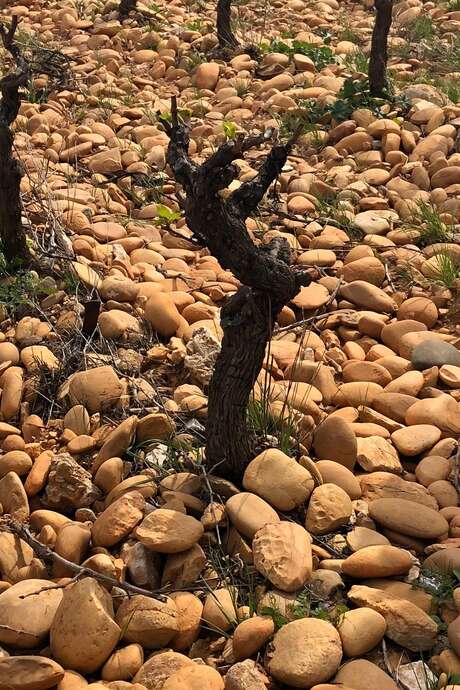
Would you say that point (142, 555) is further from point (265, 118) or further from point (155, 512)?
point (265, 118)

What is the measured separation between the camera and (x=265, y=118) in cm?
495

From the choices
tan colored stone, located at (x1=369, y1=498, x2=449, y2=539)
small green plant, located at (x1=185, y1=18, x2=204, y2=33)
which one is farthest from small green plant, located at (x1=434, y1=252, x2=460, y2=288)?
small green plant, located at (x1=185, y1=18, x2=204, y2=33)

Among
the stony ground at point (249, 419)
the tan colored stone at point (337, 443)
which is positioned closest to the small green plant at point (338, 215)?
the stony ground at point (249, 419)

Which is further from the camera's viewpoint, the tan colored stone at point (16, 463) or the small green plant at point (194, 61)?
the small green plant at point (194, 61)

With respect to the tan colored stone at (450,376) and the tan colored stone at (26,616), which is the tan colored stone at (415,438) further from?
the tan colored stone at (26,616)

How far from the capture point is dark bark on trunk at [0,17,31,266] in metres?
3.14

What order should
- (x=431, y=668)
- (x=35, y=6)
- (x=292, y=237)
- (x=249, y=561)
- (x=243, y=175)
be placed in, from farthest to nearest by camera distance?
(x=35, y=6) → (x=243, y=175) → (x=292, y=237) → (x=249, y=561) → (x=431, y=668)

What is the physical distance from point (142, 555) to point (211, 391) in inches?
18.7

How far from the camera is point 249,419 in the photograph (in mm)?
2488

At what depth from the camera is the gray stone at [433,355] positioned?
2.94 meters

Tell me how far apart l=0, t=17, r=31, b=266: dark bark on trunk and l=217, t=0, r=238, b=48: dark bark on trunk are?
2832mm

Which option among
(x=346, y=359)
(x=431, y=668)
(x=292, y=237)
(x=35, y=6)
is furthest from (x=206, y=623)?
(x=35, y=6)

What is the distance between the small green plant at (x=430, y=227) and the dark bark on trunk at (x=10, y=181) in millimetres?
1704

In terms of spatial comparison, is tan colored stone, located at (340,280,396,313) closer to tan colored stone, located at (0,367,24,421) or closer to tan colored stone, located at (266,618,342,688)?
tan colored stone, located at (0,367,24,421)
